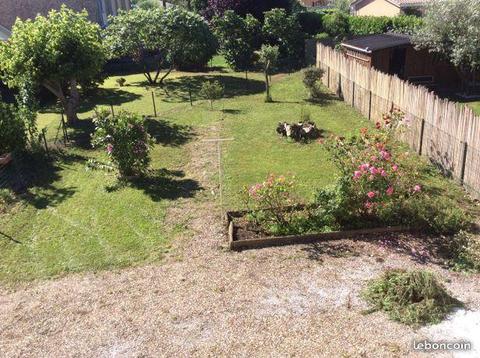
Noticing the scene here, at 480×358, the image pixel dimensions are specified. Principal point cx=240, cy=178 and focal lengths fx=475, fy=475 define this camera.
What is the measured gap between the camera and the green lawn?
413 inches

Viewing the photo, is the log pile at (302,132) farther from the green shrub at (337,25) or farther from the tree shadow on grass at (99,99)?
the green shrub at (337,25)

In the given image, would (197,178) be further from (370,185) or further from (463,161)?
(463,161)

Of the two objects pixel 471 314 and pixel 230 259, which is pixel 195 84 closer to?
pixel 230 259

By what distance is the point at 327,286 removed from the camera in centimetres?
864

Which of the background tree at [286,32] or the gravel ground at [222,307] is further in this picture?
the background tree at [286,32]

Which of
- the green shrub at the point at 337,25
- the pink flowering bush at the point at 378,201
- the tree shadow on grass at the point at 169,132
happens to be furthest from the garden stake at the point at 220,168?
the green shrub at the point at 337,25

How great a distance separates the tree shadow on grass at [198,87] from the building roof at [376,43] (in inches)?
218

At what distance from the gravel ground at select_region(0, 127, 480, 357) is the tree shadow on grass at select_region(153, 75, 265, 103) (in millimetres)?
16513

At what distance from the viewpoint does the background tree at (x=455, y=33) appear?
20.0 meters

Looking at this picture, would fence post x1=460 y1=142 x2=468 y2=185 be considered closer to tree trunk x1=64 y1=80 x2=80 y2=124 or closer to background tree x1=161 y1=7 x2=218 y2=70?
tree trunk x1=64 y1=80 x2=80 y2=124

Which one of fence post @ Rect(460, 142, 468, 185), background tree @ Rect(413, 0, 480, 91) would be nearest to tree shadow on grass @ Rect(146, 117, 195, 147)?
fence post @ Rect(460, 142, 468, 185)

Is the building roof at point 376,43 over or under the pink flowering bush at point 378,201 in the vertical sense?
over

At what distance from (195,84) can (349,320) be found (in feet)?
76.5

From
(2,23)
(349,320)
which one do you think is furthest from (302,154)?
(2,23)
